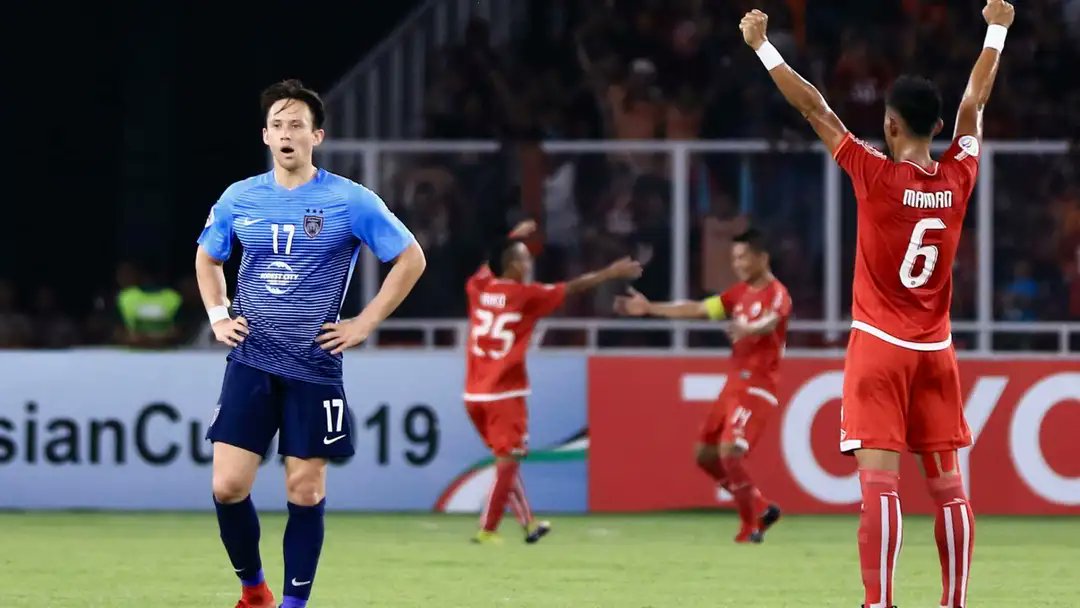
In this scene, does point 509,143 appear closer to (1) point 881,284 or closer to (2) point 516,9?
(2) point 516,9

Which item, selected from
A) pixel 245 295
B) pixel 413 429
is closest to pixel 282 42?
pixel 413 429

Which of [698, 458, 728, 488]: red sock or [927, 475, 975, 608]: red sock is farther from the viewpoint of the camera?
[698, 458, 728, 488]: red sock

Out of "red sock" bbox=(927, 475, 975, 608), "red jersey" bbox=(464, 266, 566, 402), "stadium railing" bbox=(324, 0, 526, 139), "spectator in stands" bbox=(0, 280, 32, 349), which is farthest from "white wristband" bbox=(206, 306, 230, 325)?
"spectator in stands" bbox=(0, 280, 32, 349)

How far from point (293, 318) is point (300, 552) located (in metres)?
0.86

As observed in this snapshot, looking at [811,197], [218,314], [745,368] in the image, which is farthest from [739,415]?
[218,314]

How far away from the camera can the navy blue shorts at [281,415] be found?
774cm

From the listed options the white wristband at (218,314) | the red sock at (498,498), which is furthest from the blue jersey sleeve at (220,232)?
the red sock at (498,498)

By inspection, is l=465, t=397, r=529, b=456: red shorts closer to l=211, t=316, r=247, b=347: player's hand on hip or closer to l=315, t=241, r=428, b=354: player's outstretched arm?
l=315, t=241, r=428, b=354: player's outstretched arm

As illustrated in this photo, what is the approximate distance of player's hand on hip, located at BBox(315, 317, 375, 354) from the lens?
7727mm

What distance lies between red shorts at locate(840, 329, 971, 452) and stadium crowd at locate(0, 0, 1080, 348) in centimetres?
773

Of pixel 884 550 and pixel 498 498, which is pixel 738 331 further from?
pixel 884 550

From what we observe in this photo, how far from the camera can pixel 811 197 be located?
15602 millimetres

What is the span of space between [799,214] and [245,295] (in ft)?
27.4

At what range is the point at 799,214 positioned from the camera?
15594 millimetres
